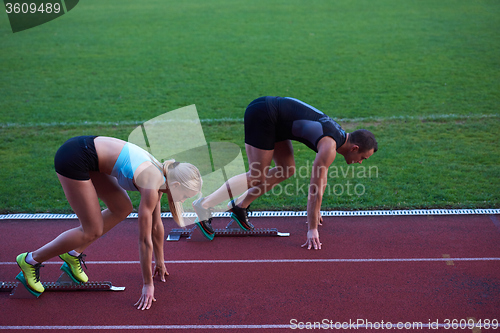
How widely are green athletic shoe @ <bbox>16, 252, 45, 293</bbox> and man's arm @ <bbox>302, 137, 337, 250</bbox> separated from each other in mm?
2677

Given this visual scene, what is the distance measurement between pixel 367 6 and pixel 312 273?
17988 mm

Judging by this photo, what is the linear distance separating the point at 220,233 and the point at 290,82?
7285 mm

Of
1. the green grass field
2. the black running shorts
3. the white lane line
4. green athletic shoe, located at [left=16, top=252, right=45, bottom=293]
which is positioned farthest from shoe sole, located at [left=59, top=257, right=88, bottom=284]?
the green grass field

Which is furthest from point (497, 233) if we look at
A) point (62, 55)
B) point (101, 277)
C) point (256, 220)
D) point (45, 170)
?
point (62, 55)

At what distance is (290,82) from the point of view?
38.8 feet

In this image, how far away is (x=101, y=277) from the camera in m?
4.55

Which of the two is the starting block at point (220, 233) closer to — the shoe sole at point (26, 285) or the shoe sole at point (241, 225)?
the shoe sole at point (241, 225)

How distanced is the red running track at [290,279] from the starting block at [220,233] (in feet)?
0.20

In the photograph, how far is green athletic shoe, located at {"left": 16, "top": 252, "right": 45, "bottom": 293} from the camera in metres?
4.16

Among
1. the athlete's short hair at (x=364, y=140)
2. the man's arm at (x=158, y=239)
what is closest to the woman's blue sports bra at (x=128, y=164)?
the man's arm at (x=158, y=239)

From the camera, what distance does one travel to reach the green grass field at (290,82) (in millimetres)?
6637

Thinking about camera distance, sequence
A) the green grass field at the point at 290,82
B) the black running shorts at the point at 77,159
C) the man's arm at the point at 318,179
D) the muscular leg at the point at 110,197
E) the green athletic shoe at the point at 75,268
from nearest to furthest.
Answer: the black running shorts at the point at 77,159, the muscular leg at the point at 110,197, the green athletic shoe at the point at 75,268, the man's arm at the point at 318,179, the green grass field at the point at 290,82

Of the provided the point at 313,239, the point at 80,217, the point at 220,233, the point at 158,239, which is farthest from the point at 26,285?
the point at 313,239

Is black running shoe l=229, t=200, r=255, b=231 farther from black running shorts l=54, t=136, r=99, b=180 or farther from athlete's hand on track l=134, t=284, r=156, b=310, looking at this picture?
black running shorts l=54, t=136, r=99, b=180
